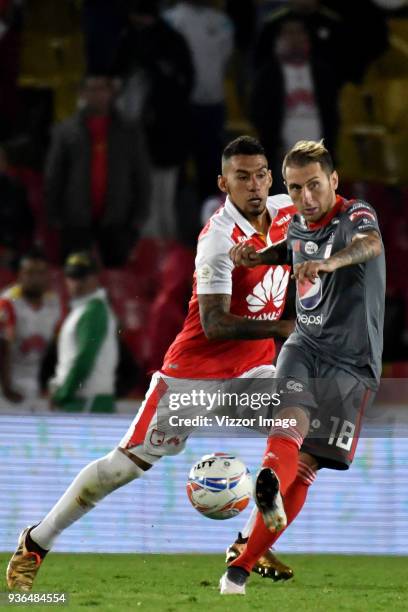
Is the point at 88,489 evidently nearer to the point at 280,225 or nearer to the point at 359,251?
the point at 280,225

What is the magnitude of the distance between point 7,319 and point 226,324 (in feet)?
9.59

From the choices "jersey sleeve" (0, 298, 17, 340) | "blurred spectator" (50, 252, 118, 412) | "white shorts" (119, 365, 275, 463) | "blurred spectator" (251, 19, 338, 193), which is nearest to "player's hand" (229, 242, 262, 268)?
"white shorts" (119, 365, 275, 463)

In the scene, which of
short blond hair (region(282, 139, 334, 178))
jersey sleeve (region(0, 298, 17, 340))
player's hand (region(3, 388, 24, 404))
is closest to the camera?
short blond hair (region(282, 139, 334, 178))

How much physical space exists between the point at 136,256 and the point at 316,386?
4502mm

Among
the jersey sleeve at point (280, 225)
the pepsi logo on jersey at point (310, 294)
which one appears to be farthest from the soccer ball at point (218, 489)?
the jersey sleeve at point (280, 225)

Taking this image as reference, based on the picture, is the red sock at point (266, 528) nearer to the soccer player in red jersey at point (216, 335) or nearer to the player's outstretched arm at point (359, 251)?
the soccer player in red jersey at point (216, 335)

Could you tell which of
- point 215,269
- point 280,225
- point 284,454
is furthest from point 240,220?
point 284,454

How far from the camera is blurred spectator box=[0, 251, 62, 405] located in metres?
8.30

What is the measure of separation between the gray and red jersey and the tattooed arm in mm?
98

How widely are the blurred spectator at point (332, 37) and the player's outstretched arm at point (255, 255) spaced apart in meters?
4.51

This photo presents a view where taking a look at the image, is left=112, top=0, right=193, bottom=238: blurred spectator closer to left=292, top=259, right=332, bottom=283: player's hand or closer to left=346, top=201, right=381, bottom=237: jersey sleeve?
left=346, top=201, right=381, bottom=237: jersey sleeve

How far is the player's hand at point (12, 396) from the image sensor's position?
27.1ft

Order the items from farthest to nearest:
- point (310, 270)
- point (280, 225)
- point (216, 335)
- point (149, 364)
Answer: point (149, 364)
point (280, 225)
point (216, 335)
point (310, 270)

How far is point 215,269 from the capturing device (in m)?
5.82
